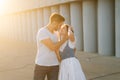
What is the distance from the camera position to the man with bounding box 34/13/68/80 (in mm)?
4566

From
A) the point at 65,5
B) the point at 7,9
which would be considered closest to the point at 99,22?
the point at 65,5

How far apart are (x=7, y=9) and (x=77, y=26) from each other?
1361cm

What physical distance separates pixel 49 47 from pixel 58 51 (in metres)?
0.16

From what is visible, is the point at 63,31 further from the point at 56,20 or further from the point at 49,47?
the point at 49,47

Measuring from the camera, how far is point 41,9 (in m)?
19.1

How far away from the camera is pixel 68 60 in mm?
4617

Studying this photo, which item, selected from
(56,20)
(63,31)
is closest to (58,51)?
(63,31)

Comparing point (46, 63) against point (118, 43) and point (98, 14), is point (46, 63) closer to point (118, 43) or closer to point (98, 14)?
point (118, 43)

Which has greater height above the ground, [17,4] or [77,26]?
[17,4]

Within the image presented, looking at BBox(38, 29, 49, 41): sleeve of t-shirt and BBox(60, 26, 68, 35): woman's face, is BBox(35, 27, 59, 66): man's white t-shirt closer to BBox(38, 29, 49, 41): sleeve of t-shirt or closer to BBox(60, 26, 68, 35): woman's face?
BBox(38, 29, 49, 41): sleeve of t-shirt

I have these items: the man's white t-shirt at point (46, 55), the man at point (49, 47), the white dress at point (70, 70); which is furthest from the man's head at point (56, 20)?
the white dress at point (70, 70)

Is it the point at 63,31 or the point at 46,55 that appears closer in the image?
the point at 63,31

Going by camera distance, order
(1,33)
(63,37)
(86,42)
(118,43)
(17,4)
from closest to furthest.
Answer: (63,37) → (118,43) → (86,42) → (17,4) → (1,33)

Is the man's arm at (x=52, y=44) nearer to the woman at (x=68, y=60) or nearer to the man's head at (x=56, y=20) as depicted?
the woman at (x=68, y=60)
